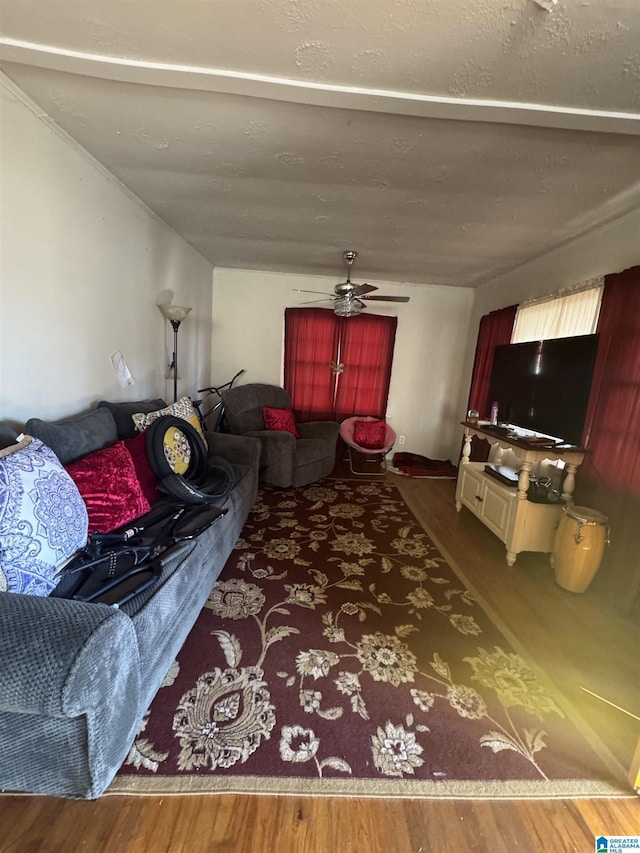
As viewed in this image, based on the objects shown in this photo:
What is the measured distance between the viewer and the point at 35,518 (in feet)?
4.08

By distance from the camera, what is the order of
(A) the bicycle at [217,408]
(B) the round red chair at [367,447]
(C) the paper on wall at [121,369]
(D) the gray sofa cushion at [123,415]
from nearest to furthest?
(D) the gray sofa cushion at [123,415] < (C) the paper on wall at [121,369] < (A) the bicycle at [217,408] < (B) the round red chair at [367,447]

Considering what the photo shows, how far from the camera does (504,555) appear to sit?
2.69 metres

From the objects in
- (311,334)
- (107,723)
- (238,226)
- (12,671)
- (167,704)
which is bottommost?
(167,704)

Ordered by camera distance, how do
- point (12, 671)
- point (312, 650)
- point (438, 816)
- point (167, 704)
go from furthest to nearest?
point (312, 650) < point (167, 704) < point (438, 816) < point (12, 671)

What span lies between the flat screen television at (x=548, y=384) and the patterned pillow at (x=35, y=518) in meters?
2.92

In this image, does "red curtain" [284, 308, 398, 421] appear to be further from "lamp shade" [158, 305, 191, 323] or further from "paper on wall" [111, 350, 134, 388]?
"paper on wall" [111, 350, 134, 388]

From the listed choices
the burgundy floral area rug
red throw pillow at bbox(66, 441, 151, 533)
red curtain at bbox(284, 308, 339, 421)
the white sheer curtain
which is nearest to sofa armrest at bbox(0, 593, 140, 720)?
the burgundy floral area rug

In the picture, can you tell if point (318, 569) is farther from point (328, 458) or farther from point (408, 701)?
point (328, 458)

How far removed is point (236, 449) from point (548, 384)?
7.94ft

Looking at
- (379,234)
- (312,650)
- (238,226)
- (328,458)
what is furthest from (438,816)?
(238,226)

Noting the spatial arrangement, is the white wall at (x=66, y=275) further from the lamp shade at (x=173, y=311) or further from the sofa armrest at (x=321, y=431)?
the sofa armrest at (x=321, y=431)

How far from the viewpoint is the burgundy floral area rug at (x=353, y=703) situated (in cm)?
118

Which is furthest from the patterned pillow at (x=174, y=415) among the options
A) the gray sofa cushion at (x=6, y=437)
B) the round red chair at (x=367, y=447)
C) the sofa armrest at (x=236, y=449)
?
the round red chair at (x=367, y=447)

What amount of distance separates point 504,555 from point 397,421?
8.54 ft
